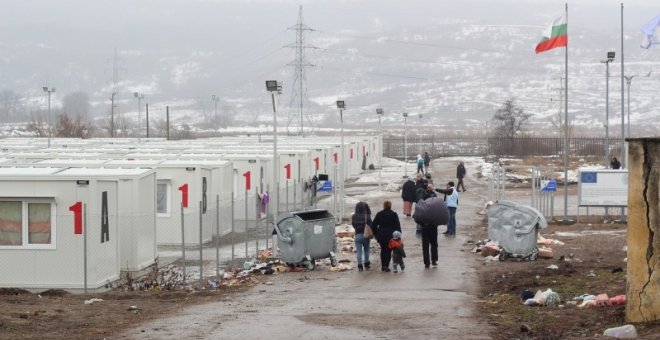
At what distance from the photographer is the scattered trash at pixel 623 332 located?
13.6 m

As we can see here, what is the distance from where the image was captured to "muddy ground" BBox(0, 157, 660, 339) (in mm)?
14992

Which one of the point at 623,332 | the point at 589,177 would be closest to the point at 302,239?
the point at 623,332

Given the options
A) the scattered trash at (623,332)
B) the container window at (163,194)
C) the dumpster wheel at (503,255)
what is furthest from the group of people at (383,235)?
the scattered trash at (623,332)

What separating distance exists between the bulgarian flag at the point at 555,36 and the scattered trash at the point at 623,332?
25.0 m

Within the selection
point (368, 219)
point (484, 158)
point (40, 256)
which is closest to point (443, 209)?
point (368, 219)

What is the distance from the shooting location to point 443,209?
23.2 meters

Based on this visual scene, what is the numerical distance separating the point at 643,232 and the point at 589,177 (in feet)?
60.6

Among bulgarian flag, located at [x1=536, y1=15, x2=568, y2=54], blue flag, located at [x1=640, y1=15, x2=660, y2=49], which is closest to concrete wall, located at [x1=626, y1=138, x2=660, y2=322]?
blue flag, located at [x1=640, y1=15, x2=660, y2=49]

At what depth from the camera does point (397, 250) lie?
22453 mm

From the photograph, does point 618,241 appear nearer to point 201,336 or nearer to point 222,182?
point 222,182

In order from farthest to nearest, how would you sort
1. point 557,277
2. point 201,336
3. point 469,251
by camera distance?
point 469,251 → point 557,277 → point 201,336

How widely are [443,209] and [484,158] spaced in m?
65.2

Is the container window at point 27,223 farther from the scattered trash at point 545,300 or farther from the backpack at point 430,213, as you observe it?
the scattered trash at point 545,300

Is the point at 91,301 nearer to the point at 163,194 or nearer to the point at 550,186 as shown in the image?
the point at 163,194
